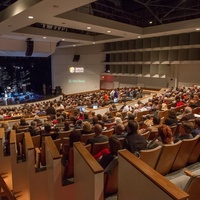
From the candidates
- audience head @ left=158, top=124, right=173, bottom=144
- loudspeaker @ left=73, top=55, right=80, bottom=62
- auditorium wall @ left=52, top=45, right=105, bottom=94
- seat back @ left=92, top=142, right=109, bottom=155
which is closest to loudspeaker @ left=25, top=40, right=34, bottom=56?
auditorium wall @ left=52, top=45, right=105, bottom=94

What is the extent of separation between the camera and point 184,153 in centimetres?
281

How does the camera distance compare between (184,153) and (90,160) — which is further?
(184,153)

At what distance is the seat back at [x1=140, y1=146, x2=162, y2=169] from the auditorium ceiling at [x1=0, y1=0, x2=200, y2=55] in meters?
4.09

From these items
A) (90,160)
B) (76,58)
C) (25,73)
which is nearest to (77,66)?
(76,58)

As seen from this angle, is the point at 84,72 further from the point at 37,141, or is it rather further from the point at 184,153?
the point at 184,153

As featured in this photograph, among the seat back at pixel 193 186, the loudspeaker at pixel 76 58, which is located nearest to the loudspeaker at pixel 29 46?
the loudspeaker at pixel 76 58

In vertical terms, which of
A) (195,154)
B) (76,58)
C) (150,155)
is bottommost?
(195,154)

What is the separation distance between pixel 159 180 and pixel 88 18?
7730 mm

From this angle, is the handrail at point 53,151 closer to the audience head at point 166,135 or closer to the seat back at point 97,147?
the seat back at point 97,147

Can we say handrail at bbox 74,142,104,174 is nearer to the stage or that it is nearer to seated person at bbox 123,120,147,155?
seated person at bbox 123,120,147,155

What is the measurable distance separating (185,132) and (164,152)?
0.92 m

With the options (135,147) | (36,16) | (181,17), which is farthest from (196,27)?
(135,147)

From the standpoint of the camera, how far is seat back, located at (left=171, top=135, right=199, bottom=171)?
2.74 meters

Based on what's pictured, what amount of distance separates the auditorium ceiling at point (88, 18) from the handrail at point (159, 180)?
4500 mm
